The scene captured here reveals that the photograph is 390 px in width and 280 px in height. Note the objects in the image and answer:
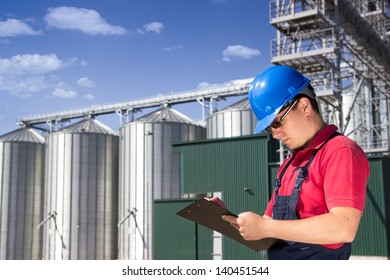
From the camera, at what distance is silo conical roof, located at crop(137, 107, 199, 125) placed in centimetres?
3526

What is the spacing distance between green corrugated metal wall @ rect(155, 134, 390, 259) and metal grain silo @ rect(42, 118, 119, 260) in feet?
38.7

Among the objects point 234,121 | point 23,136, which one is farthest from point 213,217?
point 23,136

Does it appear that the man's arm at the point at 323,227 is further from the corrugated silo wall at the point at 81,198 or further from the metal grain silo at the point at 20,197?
the metal grain silo at the point at 20,197

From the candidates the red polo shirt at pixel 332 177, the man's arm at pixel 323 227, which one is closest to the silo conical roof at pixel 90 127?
the red polo shirt at pixel 332 177

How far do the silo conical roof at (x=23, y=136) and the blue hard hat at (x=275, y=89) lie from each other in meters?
38.5

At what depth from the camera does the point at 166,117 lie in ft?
117

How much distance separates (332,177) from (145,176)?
3159cm

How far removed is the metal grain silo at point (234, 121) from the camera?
3200cm

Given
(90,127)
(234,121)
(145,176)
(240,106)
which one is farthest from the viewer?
(90,127)

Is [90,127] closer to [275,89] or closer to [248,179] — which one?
[248,179]

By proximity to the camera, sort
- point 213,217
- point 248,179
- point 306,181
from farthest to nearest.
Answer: point 248,179 < point 213,217 < point 306,181

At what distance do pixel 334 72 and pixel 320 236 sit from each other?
Answer: 22893mm

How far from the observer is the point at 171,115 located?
36188mm
